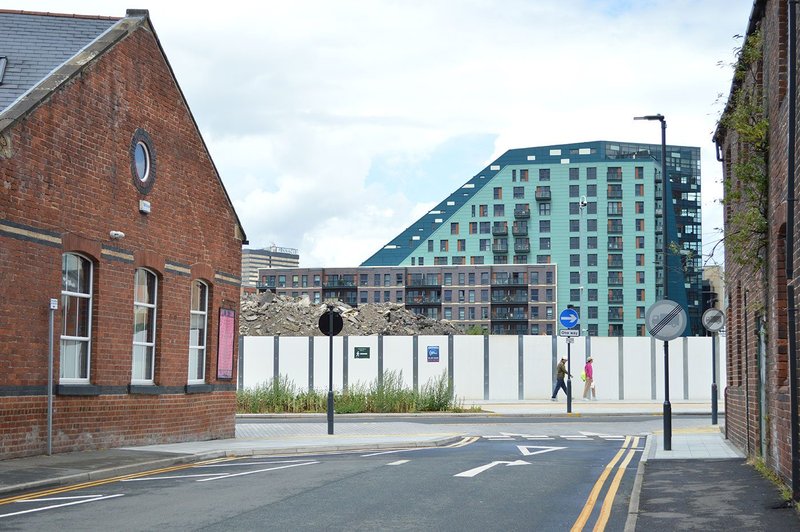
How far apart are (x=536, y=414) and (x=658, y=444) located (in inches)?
486

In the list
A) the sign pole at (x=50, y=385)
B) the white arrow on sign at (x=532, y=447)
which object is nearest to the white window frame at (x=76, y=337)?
the sign pole at (x=50, y=385)

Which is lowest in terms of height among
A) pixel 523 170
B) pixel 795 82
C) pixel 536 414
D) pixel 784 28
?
pixel 536 414

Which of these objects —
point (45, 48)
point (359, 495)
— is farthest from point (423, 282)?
point (359, 495)

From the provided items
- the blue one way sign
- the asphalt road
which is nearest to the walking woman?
the blue one way sign

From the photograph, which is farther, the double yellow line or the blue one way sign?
the blue one way sign

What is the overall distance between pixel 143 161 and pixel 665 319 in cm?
1073

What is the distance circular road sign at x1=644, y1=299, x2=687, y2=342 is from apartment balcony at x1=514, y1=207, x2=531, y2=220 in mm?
109679

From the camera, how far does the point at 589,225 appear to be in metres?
126

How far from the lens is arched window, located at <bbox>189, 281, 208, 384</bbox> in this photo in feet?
77.0

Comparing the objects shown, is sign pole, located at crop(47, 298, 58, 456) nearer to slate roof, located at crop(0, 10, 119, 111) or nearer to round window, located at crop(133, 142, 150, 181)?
slate roof, located at crop(0, 10, 119, 111)

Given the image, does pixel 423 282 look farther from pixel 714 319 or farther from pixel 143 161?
pixel 143 161

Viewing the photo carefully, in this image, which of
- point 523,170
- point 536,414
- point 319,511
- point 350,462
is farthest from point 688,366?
point 523,170

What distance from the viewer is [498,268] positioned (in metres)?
132

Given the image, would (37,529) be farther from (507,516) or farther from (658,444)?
(658,444)
